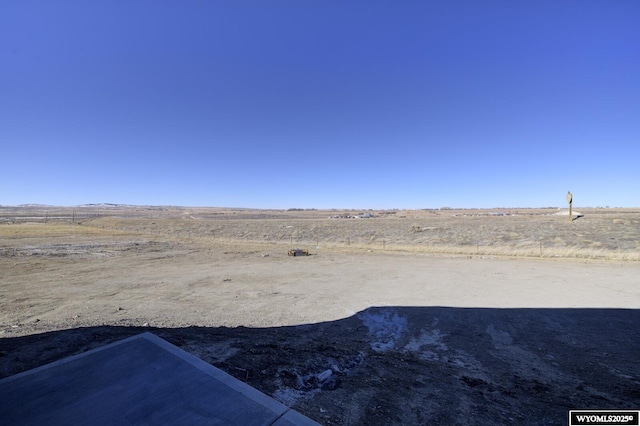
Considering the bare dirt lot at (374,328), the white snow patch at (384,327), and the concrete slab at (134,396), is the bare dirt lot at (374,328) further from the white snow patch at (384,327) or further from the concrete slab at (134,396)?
the concrete slab at (134,396)

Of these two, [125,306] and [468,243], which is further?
[468,243]

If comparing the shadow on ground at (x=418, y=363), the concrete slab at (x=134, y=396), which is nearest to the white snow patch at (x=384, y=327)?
the shadow on ground at (x=418, y=363)

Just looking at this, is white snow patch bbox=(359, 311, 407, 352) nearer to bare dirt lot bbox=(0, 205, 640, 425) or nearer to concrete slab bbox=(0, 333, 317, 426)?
bare dirt lot bbox=(0, 205, 640, 425)

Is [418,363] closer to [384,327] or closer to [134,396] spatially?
[384,327]

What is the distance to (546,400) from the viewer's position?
4.19 m

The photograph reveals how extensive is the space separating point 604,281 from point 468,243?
1626 centimetres

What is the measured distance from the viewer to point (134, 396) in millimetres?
3312

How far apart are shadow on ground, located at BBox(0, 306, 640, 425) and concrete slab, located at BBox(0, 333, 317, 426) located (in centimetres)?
54

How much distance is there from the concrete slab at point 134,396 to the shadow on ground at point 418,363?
1.78 ft

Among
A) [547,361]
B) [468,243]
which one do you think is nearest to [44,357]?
[547,361]

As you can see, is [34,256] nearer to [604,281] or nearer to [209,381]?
[209,381]

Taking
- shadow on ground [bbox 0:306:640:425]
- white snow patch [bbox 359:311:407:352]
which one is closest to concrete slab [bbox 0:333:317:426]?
shadow on ground [bbox 0:306:640:425]

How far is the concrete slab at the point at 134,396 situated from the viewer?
2.98m

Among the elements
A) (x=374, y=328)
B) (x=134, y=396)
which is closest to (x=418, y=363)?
(x=374, y=328)
